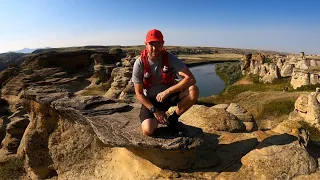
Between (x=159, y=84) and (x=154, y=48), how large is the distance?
868 millimetres

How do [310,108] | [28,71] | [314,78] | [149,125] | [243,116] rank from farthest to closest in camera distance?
[28,71], [314,78], [310,108], [243,116], [149,125]

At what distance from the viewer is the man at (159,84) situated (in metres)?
5.86

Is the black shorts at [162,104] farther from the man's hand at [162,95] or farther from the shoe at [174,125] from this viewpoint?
the shoe at [174,125]

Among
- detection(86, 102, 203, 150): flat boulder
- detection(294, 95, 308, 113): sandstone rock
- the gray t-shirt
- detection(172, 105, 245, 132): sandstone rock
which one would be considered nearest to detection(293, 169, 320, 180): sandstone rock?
detection(86, 102, 203, 150): flat boulder

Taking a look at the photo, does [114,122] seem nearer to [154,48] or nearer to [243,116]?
[154,48]

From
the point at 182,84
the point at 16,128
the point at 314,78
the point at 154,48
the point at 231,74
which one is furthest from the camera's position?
the point at 231,74

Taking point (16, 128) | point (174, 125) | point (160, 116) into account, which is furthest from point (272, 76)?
point (160, 116)

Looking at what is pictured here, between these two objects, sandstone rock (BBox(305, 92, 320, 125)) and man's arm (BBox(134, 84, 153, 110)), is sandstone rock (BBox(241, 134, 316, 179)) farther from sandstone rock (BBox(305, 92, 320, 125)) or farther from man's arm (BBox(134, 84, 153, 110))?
sandstone rock (BBox(305, 92, 320, 125))

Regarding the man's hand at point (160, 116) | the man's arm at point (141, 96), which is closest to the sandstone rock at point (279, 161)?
the man's hand at point (160, 116)

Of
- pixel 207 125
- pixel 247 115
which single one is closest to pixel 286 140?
pixel 207 125

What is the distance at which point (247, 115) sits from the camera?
13008 mm

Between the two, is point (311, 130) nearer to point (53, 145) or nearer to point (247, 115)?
point (247, 115)

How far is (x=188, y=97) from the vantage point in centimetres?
605

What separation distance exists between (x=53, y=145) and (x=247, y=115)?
8523 millimetres
